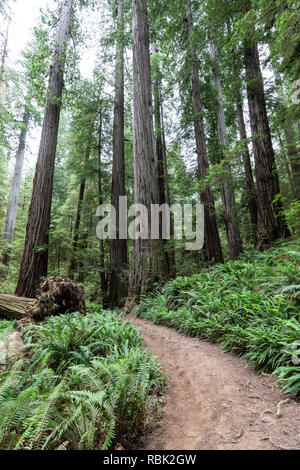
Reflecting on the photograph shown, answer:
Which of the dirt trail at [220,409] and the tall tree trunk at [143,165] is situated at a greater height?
the tall tree trunk at [143,165]

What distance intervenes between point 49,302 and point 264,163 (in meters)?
6.27

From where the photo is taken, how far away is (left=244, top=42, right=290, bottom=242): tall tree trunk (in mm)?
5844

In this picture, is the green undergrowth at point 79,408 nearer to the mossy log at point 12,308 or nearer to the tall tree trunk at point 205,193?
the mossy log at point 12,308

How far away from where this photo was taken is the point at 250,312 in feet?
10.2

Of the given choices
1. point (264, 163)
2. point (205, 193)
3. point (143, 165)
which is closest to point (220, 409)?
point (264, 163)

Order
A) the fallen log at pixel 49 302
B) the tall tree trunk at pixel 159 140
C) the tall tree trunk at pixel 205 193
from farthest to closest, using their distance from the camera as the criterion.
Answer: the tall tree trunk at pixel 159 140, the tall tree trunk at pixel 205 193, the fallen log at pixel 49 302

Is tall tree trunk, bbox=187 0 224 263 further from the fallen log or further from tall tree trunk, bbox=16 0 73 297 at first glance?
the fallen log

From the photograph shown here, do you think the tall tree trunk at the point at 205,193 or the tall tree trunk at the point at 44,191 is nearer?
the tall tree trunk at the point at 44,191

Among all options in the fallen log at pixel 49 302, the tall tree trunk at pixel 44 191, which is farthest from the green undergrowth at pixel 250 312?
the tall tree trunk at pixel 44 191

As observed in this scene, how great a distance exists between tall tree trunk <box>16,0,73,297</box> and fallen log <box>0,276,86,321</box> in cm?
128

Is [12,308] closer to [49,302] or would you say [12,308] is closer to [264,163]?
[49,302]

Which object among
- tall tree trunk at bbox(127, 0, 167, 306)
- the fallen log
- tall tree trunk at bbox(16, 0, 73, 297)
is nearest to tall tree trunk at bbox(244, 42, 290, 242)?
tall tree trunk at bbox(127, 0, 167, 306)

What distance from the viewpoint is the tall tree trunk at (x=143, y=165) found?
657 centimetres

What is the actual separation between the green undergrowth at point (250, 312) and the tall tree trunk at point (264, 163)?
3.01 feet
